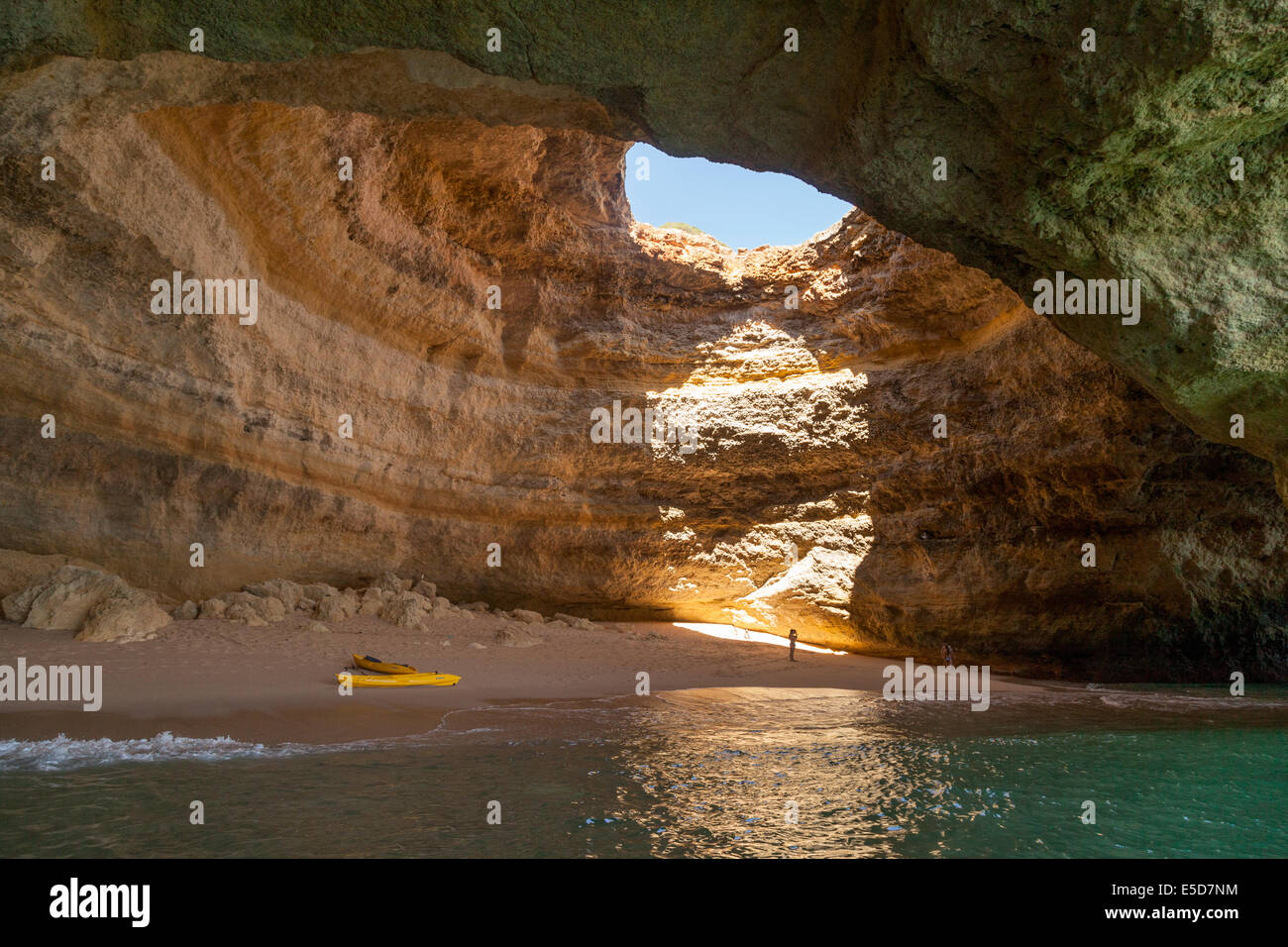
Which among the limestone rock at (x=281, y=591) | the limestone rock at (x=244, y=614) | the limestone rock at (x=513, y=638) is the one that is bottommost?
the limestone rock at (x=513, y=638)

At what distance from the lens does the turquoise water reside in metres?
4.62

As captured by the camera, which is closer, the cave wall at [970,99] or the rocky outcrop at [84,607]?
the cave wall at [970,99]

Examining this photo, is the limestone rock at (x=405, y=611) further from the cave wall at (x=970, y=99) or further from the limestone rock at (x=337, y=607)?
the cave wall at (x=970, y=99)

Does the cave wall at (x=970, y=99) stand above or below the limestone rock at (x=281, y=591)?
above

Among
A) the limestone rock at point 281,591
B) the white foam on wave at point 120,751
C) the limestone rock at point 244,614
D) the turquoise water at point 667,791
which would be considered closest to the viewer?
the turquoise water at point 667,791

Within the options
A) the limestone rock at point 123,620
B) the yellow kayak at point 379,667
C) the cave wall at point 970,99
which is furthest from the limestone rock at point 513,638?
the cave wall at point 970,99

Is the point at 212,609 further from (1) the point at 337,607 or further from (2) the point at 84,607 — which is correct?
(1) the point at 337,607

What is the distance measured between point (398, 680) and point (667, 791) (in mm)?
5208

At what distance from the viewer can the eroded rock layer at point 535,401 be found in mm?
9570

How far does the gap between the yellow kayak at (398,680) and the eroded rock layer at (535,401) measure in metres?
3.68

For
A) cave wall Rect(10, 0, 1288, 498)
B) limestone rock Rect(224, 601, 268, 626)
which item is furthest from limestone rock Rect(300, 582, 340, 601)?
cave wall Rect(10, 0, 1288, 498)

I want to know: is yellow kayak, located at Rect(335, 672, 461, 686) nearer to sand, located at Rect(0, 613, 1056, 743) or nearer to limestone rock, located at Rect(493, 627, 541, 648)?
sand, located at Rect(0, 613, 1056, 743)

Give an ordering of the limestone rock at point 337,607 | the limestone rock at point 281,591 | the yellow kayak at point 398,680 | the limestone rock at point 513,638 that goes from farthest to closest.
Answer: the limestone rock at point 513,638
the limestone rock at point 337,607
the limestone rock at point 281,591
the yellow kayak at point 398,680
